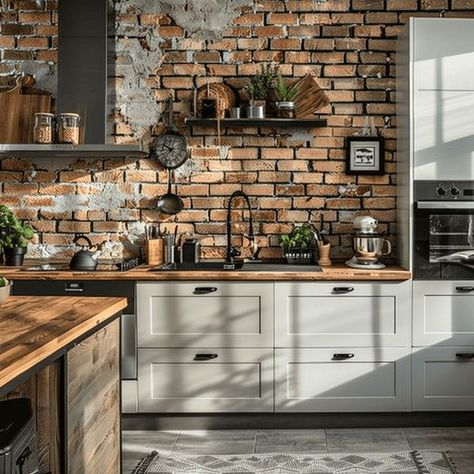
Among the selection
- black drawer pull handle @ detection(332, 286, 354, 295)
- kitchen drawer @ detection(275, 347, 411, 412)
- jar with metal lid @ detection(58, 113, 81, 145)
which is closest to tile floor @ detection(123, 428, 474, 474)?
A: kitchen drawer @ detection(275, 347, 411, 412)

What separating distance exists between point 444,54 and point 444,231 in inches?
39.8

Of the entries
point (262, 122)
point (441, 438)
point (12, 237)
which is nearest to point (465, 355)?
point (441, 438)

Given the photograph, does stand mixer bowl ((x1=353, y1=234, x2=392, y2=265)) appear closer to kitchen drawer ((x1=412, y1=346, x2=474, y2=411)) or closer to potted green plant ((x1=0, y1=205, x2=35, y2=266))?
kitchen drawer ((x1=412, y1=346, x2=474, y2=411))

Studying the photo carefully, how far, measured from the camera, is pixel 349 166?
4.08 m

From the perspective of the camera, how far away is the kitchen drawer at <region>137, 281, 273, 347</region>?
3.51 m

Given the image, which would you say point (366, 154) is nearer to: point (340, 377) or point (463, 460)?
point (340, 377)

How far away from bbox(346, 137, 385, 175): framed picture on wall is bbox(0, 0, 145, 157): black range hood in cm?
134

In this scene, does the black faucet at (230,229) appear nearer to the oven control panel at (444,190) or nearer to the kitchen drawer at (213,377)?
the kitchen drawer at (213,377)

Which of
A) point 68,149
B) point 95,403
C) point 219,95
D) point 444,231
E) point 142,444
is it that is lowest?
point 142,444

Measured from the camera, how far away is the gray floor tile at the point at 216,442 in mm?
3271

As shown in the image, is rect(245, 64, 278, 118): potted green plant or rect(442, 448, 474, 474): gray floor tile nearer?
rect(442, 448, 474, 474): gray floor tile

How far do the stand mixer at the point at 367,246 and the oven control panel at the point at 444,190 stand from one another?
0.35 m

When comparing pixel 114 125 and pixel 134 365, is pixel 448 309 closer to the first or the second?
pixel 134 365

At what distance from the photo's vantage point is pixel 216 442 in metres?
3.39
